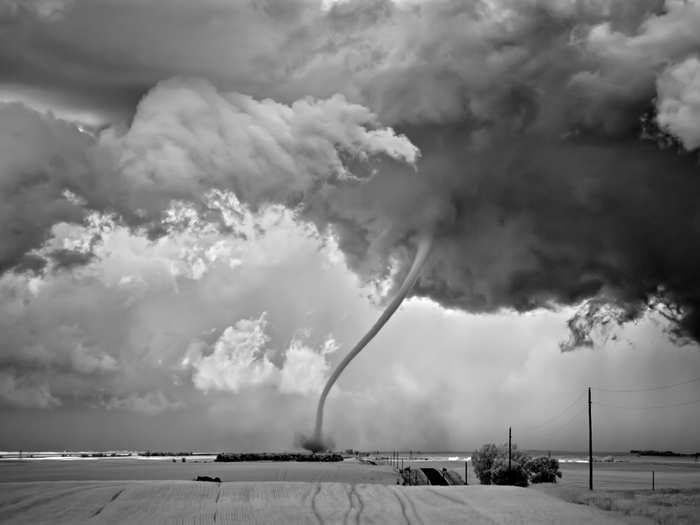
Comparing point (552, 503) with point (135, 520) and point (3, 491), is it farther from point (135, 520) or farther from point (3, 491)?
point (3, 491)

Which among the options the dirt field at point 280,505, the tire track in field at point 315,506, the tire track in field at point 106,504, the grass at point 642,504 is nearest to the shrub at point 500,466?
the grass at point 642,504

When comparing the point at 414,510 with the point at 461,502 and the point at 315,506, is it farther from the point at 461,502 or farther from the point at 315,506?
the point at 315,506

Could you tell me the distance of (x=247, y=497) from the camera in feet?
258

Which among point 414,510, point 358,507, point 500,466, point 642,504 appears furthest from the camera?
point 500,466

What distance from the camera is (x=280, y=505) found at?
72.9 metres

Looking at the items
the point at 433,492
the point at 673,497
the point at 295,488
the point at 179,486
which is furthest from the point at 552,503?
the point at 179,486

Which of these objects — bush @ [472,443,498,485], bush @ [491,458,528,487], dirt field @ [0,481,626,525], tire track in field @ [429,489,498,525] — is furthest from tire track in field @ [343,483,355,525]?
bush @ [472,443,498,485]

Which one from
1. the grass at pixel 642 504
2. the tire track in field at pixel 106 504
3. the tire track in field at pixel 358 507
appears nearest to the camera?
the tire track in field at pixel 358 507

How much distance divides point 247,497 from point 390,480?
55.6m

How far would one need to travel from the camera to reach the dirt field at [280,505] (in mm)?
65875

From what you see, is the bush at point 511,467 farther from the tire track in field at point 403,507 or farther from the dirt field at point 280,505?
the tire track in field at point 403,507

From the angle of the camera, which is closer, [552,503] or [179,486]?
[552,503]

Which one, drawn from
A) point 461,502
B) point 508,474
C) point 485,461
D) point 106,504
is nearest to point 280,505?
point 106,504

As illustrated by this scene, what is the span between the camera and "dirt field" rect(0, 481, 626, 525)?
65875 millimetres
